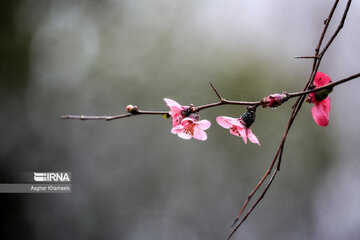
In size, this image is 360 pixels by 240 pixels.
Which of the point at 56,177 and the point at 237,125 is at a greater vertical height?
the point at 56,177

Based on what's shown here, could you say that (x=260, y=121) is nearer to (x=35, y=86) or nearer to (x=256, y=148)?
(x=256, y=148)

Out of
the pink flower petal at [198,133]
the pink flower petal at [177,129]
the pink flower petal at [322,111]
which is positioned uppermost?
the pink flower petal at [198,133]

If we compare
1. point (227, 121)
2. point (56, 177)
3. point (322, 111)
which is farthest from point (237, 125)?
point (56, 177)

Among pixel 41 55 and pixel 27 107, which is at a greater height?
pixel 41 55

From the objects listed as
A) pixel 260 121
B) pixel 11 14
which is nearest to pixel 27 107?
pixel 11 14

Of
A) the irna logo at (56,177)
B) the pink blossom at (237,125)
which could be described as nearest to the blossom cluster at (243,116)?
the pink blossom at (237,125)

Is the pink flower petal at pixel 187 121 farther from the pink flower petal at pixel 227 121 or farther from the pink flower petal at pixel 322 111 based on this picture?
the pink flower petal at pixel 322 111

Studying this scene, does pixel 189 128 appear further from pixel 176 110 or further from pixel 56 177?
pixel 56 177

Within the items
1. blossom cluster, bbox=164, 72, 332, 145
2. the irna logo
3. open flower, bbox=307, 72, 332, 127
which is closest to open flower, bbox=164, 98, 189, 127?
blossom cluster, bbox=164, 72, 332, 145
